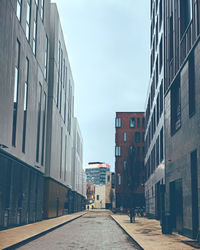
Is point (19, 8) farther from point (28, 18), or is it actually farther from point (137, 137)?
point (137, 137)

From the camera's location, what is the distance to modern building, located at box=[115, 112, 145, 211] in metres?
82.8

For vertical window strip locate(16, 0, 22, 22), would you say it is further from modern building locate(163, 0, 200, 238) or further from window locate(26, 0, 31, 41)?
modern building locate(163, 0, 200, 238)

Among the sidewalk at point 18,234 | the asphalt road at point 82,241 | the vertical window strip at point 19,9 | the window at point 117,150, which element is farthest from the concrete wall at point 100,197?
the asphalt road at point 82,241

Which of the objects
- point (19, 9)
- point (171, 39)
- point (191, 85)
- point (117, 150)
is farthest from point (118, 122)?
point (191, 85)

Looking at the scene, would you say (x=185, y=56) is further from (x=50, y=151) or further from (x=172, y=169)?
(x=50, y=151)

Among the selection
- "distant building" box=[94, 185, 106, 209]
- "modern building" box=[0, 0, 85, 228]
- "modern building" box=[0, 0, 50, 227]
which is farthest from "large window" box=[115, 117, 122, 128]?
→ "distant building" box=[94, 185, 106, 209]

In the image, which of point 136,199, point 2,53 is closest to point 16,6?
point 2,53

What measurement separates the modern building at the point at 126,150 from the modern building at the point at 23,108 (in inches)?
1803

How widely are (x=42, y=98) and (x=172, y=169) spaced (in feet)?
55.3

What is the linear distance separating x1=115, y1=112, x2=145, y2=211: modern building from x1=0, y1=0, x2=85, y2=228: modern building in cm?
3645

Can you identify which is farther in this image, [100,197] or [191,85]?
[100,197]

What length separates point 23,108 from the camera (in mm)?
27844

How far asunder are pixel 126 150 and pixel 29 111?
57197 millimetres

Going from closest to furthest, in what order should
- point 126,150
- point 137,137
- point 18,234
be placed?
1. point 18,234
2. point 126,150
3. point 137,137
